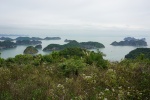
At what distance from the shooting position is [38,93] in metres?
4.01

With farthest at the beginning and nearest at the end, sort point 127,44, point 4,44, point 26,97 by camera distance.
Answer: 1. point 127,44
2. point 4,44
3. point 26,97

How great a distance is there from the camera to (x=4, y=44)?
9575 centimetres

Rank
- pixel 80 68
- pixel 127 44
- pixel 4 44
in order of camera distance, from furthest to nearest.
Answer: pixel 127 44
pixel 4 44
pixel 80 68

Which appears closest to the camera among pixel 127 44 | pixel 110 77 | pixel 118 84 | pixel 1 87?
pixel 1 87

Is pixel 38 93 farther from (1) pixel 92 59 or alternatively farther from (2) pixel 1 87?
(1) pixel 92 59

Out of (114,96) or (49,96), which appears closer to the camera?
(49,96)

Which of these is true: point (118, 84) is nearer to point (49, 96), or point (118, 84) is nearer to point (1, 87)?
point (49, 96)

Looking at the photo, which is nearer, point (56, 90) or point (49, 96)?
point (49, 96)

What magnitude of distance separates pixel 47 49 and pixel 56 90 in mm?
80368

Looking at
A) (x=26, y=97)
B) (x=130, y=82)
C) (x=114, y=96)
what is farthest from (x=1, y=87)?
(x=130, y=82)

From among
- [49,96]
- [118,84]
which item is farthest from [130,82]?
[49,96]

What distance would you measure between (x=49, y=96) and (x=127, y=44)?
123660 mm

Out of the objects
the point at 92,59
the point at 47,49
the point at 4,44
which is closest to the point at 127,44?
the point at 47,49

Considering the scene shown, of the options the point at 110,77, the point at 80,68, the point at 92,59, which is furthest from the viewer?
the point at 92,59
